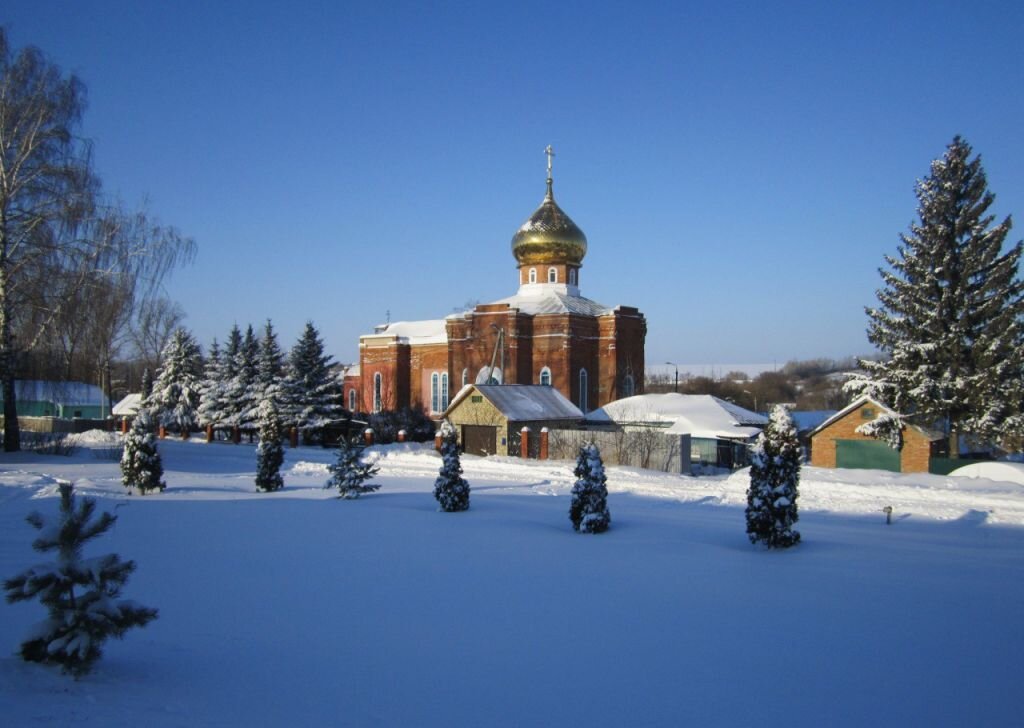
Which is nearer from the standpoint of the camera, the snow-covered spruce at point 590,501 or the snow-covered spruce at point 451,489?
the snow-covered spruce at point 590,501

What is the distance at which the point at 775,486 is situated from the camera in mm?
10625

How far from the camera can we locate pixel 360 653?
6.12m

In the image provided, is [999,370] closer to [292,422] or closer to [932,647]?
[932,647]

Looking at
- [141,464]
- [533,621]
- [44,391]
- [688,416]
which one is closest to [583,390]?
[688,416]

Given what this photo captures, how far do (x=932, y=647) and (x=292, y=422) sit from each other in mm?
28866

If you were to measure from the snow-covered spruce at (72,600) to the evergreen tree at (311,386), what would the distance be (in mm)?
27267

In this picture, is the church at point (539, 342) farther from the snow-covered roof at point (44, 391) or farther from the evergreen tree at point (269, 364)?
the snow-covered roof at point (44, 391)

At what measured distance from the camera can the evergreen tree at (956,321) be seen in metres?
20.8

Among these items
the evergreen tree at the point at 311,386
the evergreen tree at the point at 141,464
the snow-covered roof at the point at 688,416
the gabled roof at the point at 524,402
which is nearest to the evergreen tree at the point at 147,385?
the evergreen tree at the point at 311,386

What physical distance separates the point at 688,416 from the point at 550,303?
12.3 metres

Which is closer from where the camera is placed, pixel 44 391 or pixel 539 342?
pixel 44 391

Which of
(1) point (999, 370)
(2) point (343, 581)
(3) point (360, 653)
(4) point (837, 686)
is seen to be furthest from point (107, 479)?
(1) point (999, 370)

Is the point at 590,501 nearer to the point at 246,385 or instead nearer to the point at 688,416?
the point at 688,416

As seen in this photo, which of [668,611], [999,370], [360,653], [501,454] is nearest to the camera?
[360,653]
